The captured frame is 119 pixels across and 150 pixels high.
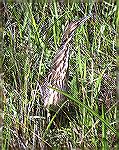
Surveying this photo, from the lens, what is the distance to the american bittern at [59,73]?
0.74 metres

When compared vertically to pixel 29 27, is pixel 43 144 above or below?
below

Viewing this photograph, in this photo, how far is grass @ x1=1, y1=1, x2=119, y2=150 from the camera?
2.45 ft

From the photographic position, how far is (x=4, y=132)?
78cm

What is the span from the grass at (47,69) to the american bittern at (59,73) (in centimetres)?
1

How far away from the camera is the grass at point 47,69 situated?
748mm

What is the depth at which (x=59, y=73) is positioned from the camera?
77 cm

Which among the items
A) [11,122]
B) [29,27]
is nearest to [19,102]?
[11,122]

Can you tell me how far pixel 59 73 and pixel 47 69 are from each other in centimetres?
3

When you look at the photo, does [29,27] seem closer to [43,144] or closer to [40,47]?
[40,47]

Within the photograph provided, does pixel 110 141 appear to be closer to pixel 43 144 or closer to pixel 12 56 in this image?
pixel 43 144

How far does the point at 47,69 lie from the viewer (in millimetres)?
761

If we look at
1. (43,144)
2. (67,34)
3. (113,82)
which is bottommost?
(43,144)

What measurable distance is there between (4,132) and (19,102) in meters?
0.08

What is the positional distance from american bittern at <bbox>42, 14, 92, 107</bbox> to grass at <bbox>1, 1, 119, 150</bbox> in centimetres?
1
